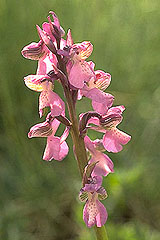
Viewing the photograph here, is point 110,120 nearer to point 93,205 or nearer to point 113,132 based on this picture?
point 113,132

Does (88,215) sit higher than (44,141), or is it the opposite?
(88,215)

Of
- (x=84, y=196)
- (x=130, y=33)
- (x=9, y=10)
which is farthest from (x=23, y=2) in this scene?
(x=84, y=196)

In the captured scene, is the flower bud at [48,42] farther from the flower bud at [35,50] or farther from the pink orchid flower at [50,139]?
the pink orchid flower at [50,139]

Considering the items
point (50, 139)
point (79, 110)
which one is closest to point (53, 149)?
point (50, 139)

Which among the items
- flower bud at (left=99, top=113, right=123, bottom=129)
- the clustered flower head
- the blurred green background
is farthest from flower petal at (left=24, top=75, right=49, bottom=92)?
the blurred green background

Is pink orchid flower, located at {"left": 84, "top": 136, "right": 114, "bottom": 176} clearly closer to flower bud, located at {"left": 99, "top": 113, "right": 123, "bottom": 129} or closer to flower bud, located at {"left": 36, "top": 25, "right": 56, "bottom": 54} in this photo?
flower bud, located at {"left": 99, "top": 113, "right": 123, "bottom": 129}

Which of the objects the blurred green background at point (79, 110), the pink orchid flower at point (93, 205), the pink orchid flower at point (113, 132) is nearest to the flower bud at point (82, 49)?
the pink orchid flower at point (113, 132)

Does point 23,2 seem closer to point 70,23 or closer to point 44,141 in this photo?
point 70,23
